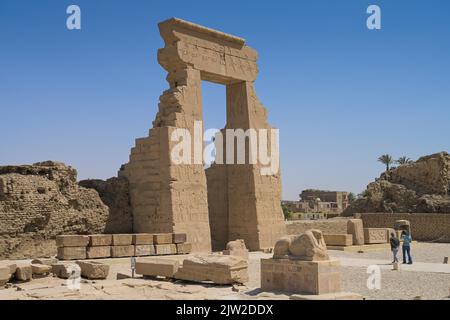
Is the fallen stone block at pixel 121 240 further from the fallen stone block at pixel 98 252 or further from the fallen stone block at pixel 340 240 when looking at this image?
the fallen stone block at pixel 340 240

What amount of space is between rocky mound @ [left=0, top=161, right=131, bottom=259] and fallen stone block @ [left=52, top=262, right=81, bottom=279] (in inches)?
132

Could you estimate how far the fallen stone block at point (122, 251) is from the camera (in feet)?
45.5

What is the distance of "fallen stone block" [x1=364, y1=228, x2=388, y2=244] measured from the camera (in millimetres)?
21281

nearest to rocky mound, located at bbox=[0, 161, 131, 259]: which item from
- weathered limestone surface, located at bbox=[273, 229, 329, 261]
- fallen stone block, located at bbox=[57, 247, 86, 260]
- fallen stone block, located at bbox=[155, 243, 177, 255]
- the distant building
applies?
fallen stone block, located at bbox=[57, 247, 86, 260]

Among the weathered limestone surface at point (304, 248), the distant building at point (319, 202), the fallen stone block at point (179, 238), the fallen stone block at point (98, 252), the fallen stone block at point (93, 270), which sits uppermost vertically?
the distant building at point (319, 202)

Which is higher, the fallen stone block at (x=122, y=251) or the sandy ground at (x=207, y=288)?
the fallen stone block at (x=122, y=251)

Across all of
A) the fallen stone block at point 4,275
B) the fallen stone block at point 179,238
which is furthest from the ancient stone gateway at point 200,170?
the fallen stone block at point 4,275

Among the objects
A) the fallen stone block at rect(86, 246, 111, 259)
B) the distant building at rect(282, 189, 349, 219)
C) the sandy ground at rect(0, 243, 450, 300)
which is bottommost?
the sandy ground at rect(0, 243, 450, 300)

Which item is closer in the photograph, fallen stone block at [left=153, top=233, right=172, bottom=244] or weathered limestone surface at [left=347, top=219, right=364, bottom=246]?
fallen stone block at [left=153, top=233, right=172, bottom=244]

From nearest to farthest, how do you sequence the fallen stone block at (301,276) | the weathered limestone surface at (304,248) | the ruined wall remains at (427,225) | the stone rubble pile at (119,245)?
1. the fallen stone block at (301,276)
2. the weathered limestone surface at (304,248)
3. the stone rubble pile at (119,245)
4. the ruined wall remains at (427,225)

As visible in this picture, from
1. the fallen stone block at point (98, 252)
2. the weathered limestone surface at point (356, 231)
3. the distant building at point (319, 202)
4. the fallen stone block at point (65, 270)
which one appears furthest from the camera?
the distant building at point (319, 202)

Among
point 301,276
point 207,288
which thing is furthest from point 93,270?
point 301,276

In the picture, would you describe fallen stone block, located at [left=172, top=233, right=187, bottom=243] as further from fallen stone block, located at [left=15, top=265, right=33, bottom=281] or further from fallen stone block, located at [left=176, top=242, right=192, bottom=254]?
fallen stone block, located at [left=15, top=265, right=33, bottom=281]

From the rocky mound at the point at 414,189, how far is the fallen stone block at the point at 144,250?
58.7 feet
